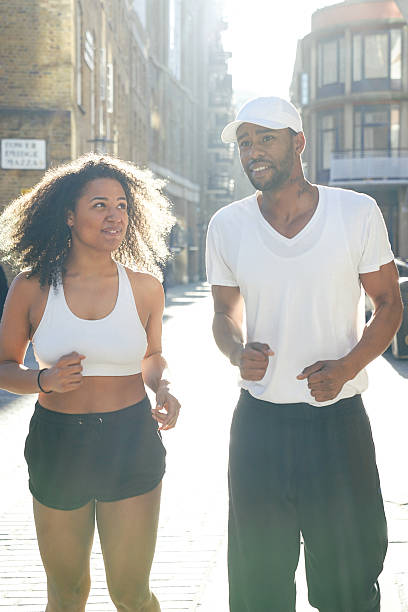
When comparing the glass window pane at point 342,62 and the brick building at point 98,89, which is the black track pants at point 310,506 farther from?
the glass window pane at point 342,62

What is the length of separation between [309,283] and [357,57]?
4541 centimetres

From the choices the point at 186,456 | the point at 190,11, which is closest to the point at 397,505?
the point at 186,456

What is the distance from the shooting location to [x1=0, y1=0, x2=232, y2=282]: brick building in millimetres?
21672

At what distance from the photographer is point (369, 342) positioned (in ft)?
9.80

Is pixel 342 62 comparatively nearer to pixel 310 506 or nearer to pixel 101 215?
pixel 101 215

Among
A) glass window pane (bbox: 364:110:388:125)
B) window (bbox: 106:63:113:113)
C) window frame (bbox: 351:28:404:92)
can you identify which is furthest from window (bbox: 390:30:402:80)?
window (bbox: 106:63:113:113)

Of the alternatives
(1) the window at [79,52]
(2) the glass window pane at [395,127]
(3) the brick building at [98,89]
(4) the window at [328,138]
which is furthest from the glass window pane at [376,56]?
(1) the window at [79,52]

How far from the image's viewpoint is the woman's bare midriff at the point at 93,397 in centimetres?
302

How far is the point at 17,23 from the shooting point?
2189 cm

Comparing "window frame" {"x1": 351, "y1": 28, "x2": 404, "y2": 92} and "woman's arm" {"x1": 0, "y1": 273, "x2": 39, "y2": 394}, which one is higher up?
"window frame" {"x1": 351, "y1": 28, "x2": 404, "y2": 92}

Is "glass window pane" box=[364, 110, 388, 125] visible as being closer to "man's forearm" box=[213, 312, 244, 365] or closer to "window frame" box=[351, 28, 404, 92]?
"window frame" box=[351, 28, 404, 92]

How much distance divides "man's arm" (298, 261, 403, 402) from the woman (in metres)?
0.48

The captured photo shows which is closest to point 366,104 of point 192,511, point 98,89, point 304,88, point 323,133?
point 323,133

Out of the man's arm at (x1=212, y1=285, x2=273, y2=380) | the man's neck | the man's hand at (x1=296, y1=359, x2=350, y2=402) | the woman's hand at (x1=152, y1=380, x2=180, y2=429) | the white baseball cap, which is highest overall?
the white baseball cap
